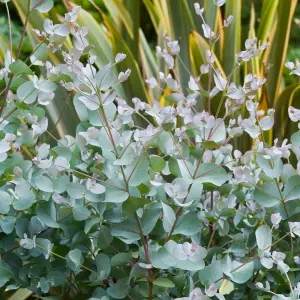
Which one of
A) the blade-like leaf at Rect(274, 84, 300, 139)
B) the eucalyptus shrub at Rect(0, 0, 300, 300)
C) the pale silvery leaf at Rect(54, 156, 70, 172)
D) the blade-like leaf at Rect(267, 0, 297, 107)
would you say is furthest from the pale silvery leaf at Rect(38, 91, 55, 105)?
the blade-like leaf at Rect(267, 0, 297, 107)

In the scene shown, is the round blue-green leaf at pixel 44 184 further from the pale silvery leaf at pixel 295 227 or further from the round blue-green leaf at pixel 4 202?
the pale silvery leaf at pixel 295 227

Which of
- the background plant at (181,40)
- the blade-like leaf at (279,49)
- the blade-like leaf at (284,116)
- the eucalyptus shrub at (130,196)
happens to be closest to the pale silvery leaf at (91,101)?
the eucalyptus shrub at (130,196)

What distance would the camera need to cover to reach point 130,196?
57 cm

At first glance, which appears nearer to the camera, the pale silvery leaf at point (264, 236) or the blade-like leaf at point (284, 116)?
the pale silvery leaf at point (264, 236)

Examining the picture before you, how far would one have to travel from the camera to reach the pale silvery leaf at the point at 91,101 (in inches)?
22.4

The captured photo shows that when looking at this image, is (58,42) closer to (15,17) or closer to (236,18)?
(236,18)

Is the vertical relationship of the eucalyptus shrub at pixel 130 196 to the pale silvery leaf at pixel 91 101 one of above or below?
below

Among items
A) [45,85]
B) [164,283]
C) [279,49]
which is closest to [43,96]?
[45,85]

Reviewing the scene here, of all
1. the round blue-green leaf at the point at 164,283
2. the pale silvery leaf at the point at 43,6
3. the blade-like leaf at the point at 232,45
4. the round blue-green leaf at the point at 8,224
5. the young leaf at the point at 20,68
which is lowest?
the blade-like leaf at the point at 232,45

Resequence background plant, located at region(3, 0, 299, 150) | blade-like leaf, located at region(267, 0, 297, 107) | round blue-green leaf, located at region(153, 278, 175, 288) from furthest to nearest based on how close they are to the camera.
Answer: blade-like leaf, located at region(267, 0, 297, 107) < background plant, located at region(3, 0, 299, 150) < round blue-green leaf, located at region(153, 278, 175, 288)

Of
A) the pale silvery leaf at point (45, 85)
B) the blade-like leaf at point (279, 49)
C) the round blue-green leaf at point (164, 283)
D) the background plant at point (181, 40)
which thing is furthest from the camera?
the blade-like leaf at point (279, 49)

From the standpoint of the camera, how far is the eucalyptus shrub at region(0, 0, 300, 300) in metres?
0.58

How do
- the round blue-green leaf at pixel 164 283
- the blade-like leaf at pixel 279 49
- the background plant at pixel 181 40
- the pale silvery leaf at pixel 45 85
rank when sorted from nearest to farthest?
the round blue-green leaf at pixel 164 283
the pale silvery leaf at pixel 45 85
the background plant at pixel 181 40
the blade-like leaf at pixel 279 49

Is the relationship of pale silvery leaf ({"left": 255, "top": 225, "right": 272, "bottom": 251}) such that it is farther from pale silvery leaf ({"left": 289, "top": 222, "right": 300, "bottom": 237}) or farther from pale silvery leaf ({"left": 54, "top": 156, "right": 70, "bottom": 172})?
pale silvery leaf ({"left": 54, "top": 156, "right": 70, "bottom": 172})
